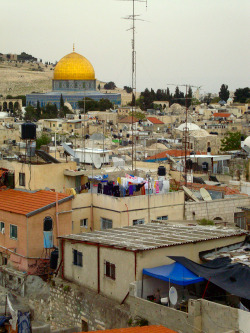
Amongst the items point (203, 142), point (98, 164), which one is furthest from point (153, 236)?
point (203, 142)

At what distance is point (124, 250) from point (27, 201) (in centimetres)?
366

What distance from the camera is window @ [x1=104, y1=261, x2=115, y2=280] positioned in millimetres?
9477

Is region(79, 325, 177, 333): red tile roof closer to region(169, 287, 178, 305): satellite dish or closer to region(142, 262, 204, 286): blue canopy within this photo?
region(169, 287, 178, 305): satellite dish

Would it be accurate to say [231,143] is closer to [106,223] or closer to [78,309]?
[106,223]

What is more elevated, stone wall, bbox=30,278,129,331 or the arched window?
the arched window

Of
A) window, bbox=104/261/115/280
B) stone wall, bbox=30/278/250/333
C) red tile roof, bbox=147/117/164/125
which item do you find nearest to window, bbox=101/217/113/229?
stone wall, bbox=30/278/250/333

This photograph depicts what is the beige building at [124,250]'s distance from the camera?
916 centimetres

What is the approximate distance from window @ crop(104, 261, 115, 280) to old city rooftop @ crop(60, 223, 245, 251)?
0.91 ft

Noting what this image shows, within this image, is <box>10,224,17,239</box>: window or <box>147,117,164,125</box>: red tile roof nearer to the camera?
<box>10,224,17,239</box>: window

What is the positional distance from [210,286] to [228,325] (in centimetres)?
134

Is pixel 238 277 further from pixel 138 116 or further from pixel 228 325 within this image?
pixel 138 116

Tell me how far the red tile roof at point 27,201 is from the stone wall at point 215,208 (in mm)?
2841

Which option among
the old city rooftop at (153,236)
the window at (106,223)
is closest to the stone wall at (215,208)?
the window at (106,223)

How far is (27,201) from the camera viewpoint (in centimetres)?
1241
